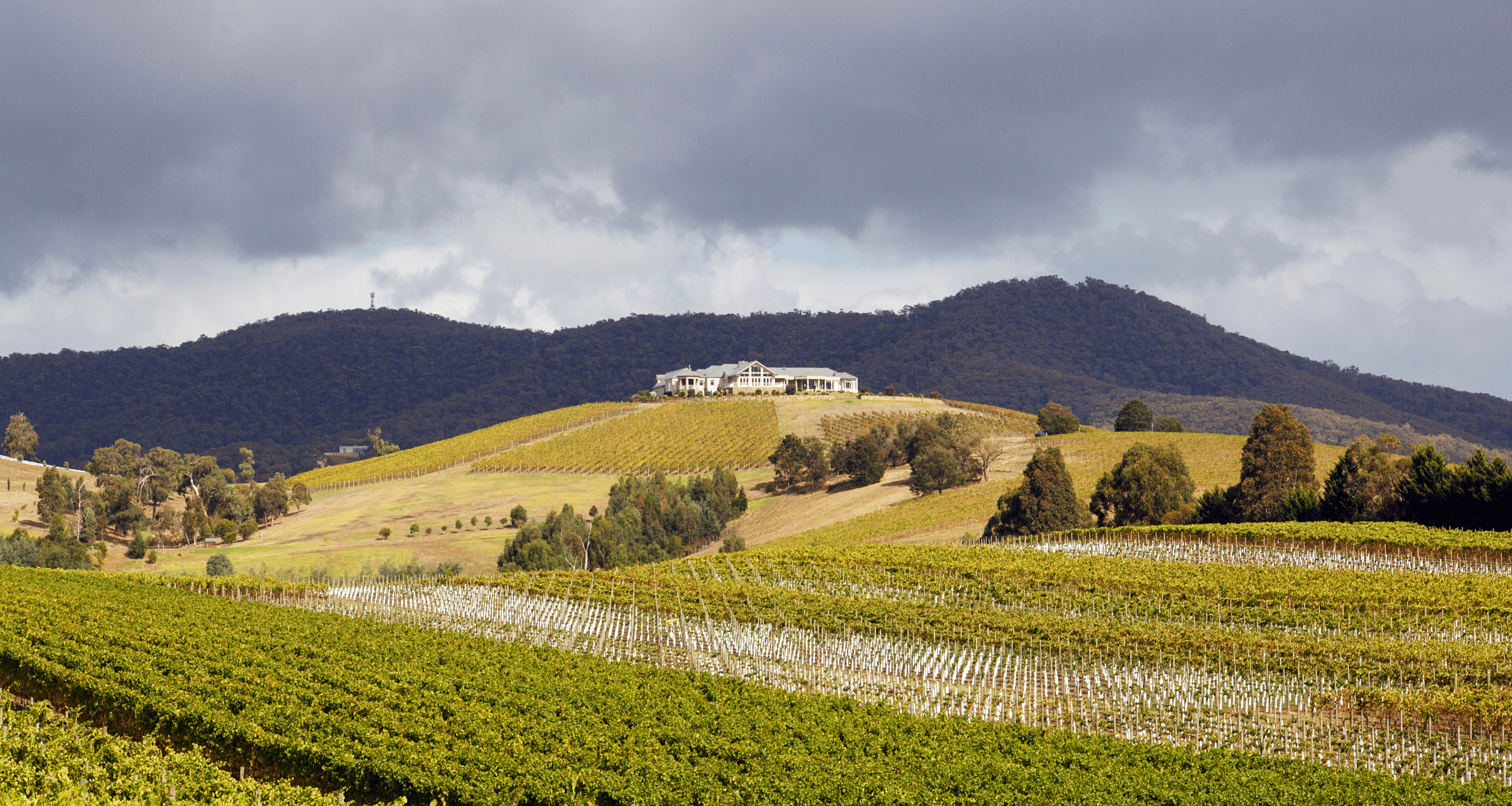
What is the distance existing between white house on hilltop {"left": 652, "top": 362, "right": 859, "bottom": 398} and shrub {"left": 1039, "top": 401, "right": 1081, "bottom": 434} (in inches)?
1999

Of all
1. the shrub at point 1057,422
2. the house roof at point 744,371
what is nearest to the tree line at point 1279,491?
the shrub at point 1057,422

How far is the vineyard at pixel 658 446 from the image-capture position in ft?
358

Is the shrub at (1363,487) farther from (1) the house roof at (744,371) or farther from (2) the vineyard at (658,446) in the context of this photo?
(1) the house roof at (744,371)

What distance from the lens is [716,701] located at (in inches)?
936

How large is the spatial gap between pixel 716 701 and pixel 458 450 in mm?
104594

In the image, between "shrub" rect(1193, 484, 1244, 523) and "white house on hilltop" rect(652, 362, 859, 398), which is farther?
"white house on hilltop" rect(652, 362, 859, 398)

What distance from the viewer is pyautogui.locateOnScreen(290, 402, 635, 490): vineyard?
373ft

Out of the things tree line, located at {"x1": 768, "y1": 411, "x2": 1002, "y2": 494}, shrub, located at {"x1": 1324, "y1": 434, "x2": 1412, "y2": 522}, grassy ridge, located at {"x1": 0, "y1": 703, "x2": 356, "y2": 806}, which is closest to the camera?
grassy ridge, located at {"x1": 0, "y1": 703, "x2": 356, "y2": 806}

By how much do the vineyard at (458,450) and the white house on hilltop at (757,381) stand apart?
24.9 metres

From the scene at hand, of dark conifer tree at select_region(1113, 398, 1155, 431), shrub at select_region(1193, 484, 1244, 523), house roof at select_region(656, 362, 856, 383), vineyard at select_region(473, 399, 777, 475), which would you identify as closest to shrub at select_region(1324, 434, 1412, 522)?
shrub at select_region(1193, 484, 1244, 523)

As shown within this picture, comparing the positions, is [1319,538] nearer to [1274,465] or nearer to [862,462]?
[1274,465]

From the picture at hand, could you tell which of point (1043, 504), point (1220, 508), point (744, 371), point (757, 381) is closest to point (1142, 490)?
point (1220, 508)

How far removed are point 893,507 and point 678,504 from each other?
1770cm

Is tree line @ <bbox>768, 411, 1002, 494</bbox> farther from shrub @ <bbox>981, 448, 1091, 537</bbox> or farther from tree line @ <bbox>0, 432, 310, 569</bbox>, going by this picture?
tree line @ <bbox>0, 432, 310, 569</bbox>
